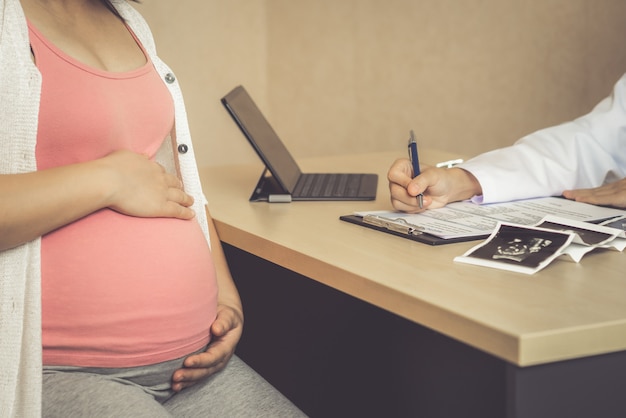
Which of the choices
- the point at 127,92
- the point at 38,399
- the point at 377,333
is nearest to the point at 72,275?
the point at 38,399

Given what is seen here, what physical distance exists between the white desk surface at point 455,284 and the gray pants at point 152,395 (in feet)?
0.65

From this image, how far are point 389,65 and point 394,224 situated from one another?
2846 millimetres

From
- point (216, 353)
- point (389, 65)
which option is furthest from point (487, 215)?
point (389, 65)

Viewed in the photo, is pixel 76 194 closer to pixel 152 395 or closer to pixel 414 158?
pixel 152 395

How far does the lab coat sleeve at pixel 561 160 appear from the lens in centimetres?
143

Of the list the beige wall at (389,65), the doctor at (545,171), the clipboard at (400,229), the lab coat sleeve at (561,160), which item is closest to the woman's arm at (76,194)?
the clipboard at (400,229)

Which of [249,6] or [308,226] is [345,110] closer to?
[249,6]

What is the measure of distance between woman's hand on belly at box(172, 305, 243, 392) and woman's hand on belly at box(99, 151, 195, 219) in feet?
0.57

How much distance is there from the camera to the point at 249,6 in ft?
14.9

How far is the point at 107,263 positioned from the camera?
1037 mm

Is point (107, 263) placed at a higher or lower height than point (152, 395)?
higher

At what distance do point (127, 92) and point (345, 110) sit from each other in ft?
10.3

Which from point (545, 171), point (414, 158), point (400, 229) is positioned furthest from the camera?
point (545, 171)

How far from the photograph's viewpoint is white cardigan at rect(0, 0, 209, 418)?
97cm
